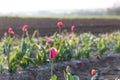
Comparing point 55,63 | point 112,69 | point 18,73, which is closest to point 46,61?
point 55,63

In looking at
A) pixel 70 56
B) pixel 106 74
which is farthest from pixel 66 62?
pixel 106 74

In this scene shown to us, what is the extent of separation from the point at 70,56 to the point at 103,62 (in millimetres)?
1453

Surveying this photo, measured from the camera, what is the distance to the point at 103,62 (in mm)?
11836

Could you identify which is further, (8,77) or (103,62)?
(103,62)

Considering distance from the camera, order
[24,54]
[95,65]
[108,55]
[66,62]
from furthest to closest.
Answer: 1. [108,55]
2. [95,65]
3. [66,62]
4. [24,54]

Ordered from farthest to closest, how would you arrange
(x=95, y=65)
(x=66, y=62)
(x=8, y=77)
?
(x=95, y=65) < (x=66, y=62) < (x=8, y=77)

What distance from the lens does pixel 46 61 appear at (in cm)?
995

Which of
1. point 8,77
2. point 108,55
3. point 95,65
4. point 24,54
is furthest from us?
point 108,55

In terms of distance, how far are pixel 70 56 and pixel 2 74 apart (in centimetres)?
253

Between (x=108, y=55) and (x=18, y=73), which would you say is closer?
(x=18, y=73)

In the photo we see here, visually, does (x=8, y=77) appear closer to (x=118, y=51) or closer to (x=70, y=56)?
(x=70, y=56)

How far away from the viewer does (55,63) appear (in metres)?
10.3

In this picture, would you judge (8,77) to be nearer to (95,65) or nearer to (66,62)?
(66,62)

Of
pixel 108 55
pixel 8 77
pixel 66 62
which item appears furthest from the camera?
pixel 108 55
